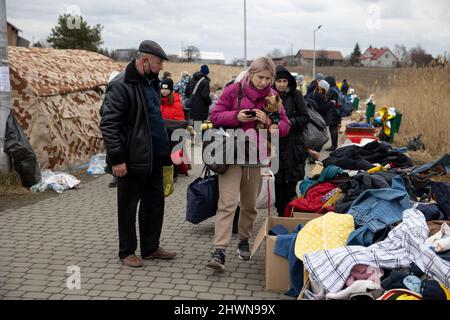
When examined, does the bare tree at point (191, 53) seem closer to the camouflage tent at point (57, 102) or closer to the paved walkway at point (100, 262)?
the camouflage tent at point (57, 102)

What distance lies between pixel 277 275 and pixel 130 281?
1.28m

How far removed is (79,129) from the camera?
9.75 metres

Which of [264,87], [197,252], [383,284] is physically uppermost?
[264,87]

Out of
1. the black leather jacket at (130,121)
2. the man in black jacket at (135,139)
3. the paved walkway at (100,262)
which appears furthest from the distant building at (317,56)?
the black leather jacket at (130,121)

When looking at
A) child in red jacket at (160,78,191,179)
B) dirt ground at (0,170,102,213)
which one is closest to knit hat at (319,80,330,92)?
child in red jacket at (160,78,191,179)

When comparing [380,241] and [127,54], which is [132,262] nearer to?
[380,241]

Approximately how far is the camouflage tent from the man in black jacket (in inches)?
168

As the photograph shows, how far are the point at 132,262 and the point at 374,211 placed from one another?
2.23 m

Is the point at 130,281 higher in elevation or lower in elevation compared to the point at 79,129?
lower

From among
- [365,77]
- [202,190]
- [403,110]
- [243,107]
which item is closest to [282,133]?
[243,107]

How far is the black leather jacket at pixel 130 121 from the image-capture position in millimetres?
4398

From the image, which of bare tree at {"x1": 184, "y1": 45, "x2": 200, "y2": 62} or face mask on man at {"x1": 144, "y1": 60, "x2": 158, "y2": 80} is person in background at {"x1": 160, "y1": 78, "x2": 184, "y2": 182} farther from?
bare tree at {"x1": 184, "y1": 45, "x2": 200, "y2": 62}

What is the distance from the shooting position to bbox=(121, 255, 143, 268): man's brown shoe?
187 inches

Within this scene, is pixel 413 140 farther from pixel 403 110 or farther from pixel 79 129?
pixel 79 129
